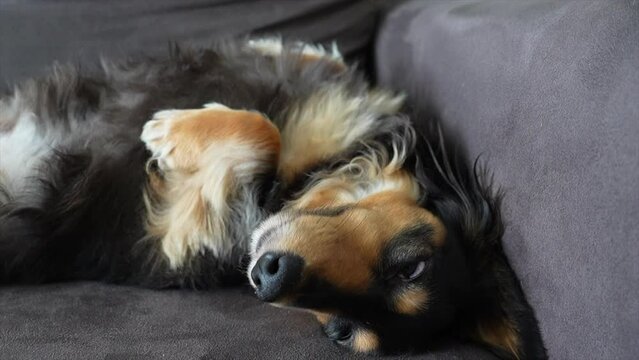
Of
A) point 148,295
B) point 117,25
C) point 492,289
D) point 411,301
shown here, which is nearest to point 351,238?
point 411,301

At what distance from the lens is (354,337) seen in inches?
54.1

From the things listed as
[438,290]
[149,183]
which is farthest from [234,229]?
[438,290]

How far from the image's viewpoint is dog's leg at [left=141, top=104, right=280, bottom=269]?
1.68 metres

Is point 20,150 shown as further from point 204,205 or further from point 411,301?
point 411,301

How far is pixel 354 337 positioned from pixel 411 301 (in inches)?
5.4

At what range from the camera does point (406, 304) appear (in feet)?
4.52

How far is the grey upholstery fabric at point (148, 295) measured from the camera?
52.8 inches

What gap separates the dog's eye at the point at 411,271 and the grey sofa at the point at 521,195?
162mm

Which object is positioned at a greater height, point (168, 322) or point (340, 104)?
point (340, 104)

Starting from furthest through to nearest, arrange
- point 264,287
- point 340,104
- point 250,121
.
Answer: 1. point 340,104
2. point 250,121
3. point 264,287

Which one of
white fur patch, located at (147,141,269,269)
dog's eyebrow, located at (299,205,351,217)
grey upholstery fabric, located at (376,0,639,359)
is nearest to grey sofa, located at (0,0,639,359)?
grey upholstery fabric, located at (376,0,639,359)

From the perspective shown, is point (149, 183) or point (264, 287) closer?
point (264, 287)

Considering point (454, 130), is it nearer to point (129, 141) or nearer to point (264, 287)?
point (264, 287)

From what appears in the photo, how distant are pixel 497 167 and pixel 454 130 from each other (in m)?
0.27
